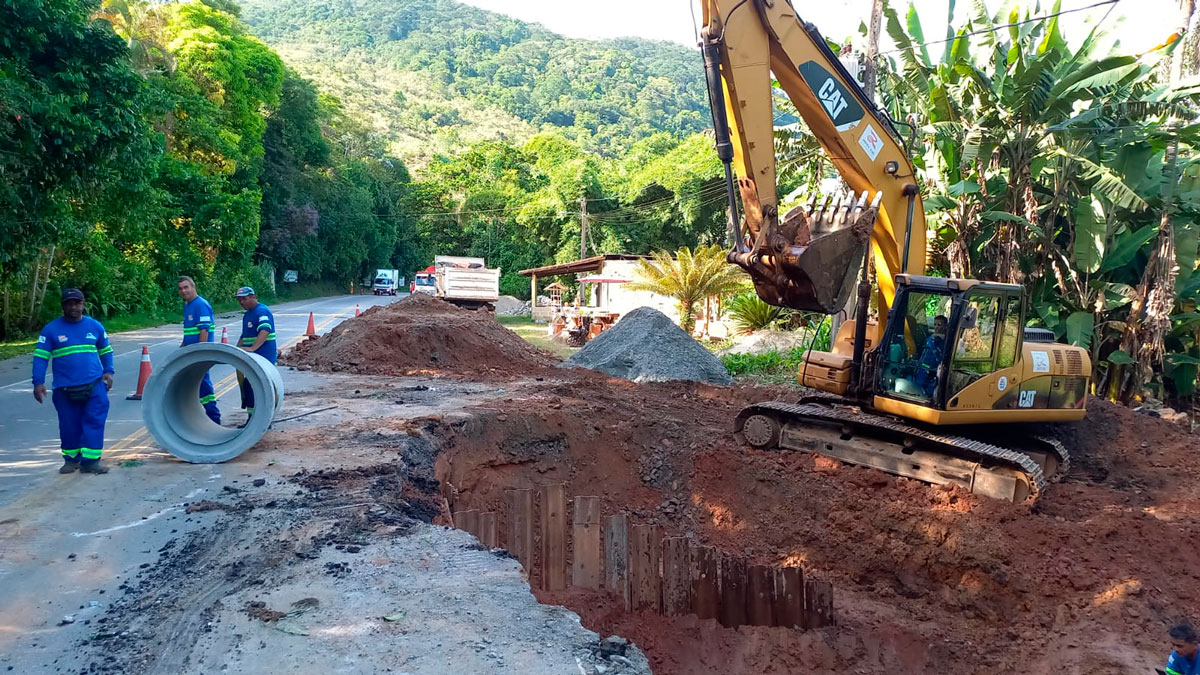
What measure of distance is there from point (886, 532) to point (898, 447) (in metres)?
1.12

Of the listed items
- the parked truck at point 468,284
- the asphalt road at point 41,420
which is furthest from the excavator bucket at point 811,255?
the parked truck at point 468,284

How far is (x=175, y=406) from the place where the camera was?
726cm

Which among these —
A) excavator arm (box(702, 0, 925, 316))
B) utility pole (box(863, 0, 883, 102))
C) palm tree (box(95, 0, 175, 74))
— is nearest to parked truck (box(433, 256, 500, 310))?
palm tree (box(95, 0, 175, 74))

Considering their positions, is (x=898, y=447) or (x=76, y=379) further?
(x=898, y=447)

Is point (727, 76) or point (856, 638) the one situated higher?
point (727, 76)

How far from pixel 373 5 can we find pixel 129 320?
18111 centimetres

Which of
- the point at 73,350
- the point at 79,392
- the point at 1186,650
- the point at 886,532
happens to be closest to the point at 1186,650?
the point at 1186,650

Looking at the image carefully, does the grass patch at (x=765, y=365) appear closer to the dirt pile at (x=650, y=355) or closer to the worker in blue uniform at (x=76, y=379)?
the dirt pile at (x=650, y=355)

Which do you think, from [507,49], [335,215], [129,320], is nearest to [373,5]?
[507,49]

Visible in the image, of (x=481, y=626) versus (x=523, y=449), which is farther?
(x=523, y=449)

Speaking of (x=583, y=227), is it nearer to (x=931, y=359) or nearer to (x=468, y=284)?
(x=468, y=284)

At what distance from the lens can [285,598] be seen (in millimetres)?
4324

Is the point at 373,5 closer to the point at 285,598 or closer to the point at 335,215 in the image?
the point at 335,215

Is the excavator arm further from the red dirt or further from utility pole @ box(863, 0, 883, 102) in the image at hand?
utility pole @ box(863, 0, 883, 102)
